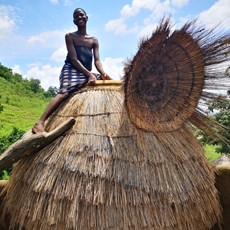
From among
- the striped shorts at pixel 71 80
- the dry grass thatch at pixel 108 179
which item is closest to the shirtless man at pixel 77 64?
the striped shorts at pixel 71 80

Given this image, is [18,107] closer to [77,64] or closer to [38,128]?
[77,64]

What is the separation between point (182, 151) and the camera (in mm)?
3229

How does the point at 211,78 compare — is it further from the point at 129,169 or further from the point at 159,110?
the point at 129,169

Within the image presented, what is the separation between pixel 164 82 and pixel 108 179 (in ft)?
3.08

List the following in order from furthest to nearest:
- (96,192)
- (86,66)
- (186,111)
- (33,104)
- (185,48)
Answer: (33,104) → (86,66) → (186,111) → (185,48) → (96,192)

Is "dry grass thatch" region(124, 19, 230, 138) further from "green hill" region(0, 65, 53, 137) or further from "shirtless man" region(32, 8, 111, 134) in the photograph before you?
"green hill" region(0, 65, 53, 137)

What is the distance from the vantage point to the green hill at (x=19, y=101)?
18688 mm

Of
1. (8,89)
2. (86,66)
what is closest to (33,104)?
(8,89)

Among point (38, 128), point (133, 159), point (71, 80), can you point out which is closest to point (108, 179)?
point (133, 159)

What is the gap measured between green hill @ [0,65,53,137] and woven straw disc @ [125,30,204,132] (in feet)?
45.4

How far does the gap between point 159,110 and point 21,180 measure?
138cm

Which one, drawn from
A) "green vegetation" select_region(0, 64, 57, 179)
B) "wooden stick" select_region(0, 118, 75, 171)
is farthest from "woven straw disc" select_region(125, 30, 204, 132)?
"green vegetation" select_region(0, 64, 57, 179)

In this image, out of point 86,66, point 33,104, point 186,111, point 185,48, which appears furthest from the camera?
point 33,104

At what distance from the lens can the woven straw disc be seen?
2811 millimetres
